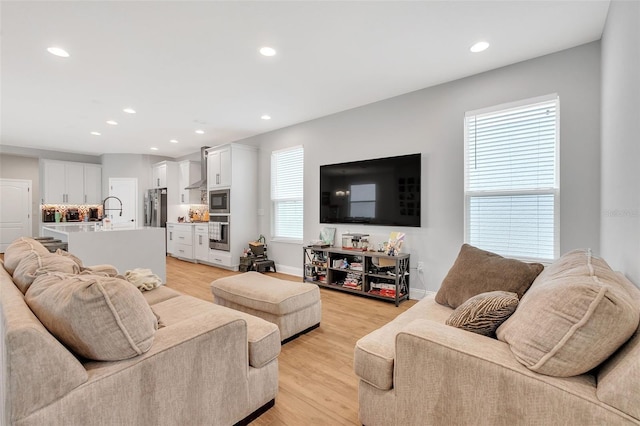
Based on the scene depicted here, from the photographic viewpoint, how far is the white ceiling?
2.28 m

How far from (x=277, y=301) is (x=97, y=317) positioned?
1494 millimetres

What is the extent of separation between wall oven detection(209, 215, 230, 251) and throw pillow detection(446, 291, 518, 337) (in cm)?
490

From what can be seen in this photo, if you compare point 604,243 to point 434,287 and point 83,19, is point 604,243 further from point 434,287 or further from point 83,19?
point 83,19

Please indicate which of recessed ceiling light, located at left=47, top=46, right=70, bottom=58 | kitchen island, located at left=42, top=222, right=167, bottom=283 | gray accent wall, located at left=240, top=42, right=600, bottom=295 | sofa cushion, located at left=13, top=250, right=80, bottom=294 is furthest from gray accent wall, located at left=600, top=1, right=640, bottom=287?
kitchen island, located at left=42, top=222, right=167, bottom=283

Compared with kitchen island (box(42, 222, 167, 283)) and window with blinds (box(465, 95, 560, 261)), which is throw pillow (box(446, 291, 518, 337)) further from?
kitchen island (box(42, 222, 167, 283))

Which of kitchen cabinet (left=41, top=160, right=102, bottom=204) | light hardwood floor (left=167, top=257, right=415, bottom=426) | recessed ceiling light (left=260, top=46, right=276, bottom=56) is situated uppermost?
recessed ceiling light (left=260, top=46, right=276, bottom=56)

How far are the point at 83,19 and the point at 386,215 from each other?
365 cm

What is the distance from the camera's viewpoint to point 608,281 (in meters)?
1.10

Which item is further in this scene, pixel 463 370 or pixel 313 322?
pixel 313 322

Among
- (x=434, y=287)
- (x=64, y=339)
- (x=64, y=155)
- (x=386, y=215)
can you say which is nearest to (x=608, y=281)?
(x=64, y=339)

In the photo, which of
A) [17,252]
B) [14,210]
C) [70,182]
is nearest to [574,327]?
[17,252]

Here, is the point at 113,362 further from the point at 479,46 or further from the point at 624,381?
the point at 479,46

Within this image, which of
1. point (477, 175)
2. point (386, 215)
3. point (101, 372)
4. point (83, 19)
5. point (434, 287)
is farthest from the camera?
point (386, 215)

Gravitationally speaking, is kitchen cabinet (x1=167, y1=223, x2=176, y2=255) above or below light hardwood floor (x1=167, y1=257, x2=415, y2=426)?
above
